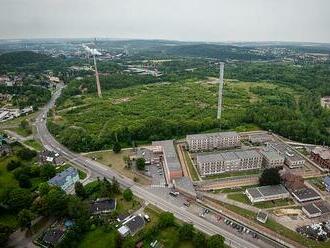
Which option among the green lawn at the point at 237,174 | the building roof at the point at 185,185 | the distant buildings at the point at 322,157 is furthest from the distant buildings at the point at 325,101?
the building roof at the point at 185,185

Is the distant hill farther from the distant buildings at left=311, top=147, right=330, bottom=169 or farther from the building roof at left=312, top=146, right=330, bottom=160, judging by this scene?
the building roof at left=312, top=146, right=330, bottom=160

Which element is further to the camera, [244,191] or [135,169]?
[135,169]

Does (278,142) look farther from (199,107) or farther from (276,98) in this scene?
(276,98)

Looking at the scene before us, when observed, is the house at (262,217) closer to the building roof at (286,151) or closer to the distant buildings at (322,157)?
the building roof at (286,151)

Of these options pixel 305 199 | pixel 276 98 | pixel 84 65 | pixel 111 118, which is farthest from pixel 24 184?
pixel 84 65

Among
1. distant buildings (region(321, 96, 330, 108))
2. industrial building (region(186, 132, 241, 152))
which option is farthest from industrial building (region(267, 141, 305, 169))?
distant buildings (region(321, 96, 330, 108))

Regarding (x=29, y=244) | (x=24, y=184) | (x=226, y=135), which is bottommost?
(x=29, y=244)
